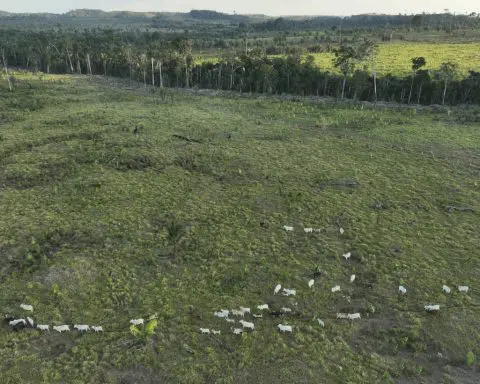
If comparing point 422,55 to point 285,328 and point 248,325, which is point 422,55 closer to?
point 285,328

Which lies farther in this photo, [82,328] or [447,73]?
[447,73]

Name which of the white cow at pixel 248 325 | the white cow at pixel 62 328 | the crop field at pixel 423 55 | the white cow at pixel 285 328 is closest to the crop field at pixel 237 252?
the white cow at pixel 62 328

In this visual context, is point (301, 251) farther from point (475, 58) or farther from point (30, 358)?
point (475, 58)

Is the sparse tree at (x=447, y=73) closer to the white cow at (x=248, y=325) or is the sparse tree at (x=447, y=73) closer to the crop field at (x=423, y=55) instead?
the crop field at (x=423, y=55)

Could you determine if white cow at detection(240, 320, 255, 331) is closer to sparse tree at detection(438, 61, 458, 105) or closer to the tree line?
the tree line

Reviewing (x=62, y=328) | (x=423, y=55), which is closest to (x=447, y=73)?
(x=423, y=55)

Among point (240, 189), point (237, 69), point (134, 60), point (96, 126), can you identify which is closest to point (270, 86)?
point (237, 69)

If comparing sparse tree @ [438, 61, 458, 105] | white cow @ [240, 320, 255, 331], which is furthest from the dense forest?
white cow @ [240, 320, 255, 331]
